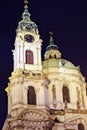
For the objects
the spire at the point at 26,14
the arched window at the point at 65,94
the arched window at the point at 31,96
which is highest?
the spire at the point at 26,14

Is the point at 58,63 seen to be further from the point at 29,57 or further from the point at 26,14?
the point at 26,14

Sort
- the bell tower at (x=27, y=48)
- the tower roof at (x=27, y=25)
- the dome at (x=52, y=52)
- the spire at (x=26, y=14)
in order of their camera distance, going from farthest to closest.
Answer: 1. the dome at (x=52, y=52)
2. the spire at (x=26, y=14)
3. the tower roof at (x=27, y=25)
4. the bell tower at (x=27, y=48)

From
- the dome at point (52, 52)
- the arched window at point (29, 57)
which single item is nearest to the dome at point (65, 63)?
the dome at point (52, 52)

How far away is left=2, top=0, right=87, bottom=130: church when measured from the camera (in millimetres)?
57531

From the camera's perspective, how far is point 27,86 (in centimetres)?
6056

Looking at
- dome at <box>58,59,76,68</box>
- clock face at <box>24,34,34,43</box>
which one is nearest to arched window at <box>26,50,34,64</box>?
clock face at <box>24,34,34,43</box>

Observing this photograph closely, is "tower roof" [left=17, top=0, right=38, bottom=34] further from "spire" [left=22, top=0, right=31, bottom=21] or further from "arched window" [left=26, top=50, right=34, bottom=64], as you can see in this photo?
→ "arched window" [left=26, top=50, right=34, bottom=64]

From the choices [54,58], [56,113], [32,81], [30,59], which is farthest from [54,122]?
[54,58]

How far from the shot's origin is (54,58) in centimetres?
7156

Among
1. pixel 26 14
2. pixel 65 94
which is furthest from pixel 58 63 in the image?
pixel 26 14

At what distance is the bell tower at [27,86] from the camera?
5700 cm

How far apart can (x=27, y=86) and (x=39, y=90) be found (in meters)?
1.81

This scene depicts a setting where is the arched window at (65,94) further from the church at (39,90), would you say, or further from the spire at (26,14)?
the spire at (26,14)

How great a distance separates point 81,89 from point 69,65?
4379 millimetres
